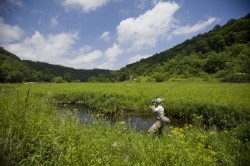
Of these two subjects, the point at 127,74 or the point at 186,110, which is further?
the point at 127,74

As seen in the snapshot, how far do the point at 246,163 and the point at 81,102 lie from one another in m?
26.7

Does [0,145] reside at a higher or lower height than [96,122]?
higher

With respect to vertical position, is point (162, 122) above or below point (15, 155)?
below

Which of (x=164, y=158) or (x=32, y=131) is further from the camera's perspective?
(x=164, y=158)

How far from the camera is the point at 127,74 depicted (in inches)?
5123

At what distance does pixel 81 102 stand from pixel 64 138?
24.6m

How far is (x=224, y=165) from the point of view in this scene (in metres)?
5.54

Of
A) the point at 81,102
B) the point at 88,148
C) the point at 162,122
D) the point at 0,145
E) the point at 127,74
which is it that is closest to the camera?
the point at 0,145

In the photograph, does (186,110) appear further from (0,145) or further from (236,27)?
(236,27)

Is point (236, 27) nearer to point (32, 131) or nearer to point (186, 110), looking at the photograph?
point (186, 110)

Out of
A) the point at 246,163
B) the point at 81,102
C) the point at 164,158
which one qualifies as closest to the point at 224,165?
the point at 246,163

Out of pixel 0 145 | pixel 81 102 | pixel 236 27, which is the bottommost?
pixel 81 102

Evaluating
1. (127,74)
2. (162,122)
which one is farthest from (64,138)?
(127,74)

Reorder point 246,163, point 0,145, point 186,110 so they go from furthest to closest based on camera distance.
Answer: point 186,110 → point 246,163 → point 0,145
